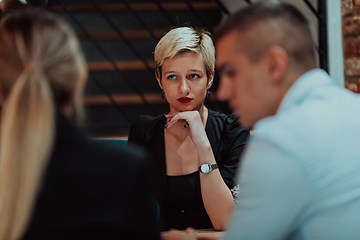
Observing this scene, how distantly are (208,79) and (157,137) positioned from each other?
0.36 m

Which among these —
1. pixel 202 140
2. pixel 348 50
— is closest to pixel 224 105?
pixel 348 50

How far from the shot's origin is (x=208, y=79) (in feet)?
5.58

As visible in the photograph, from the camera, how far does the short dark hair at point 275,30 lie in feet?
2.62

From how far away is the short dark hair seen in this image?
0.80 metres

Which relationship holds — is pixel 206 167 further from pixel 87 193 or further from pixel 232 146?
pixel 87 193

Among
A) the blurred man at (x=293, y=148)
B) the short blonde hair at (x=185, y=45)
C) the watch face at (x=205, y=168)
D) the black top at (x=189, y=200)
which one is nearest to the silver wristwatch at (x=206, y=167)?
the watch face at (x=205, y=168)

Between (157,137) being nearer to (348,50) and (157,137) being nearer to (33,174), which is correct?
(33,174)

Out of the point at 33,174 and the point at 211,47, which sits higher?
the point at 211,47

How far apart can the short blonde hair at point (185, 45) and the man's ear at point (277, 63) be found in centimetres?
86

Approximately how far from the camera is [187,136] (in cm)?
169

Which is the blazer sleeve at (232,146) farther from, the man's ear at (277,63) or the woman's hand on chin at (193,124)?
the man's ear at (277,63)

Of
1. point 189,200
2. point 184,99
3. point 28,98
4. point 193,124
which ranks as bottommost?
point 189,200

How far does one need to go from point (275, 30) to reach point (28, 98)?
547 mm

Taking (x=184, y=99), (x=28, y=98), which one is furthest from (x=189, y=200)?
(x=28, y=98)
